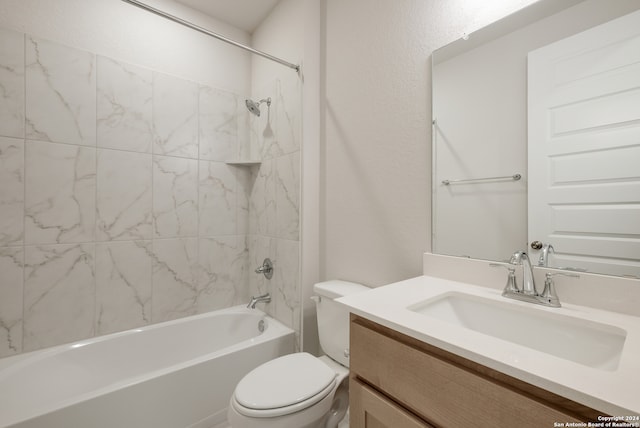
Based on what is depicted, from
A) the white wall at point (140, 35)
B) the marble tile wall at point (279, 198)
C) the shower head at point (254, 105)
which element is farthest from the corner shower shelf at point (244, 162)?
the white wall at point (140, 35)

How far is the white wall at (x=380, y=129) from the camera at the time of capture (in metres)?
1.22

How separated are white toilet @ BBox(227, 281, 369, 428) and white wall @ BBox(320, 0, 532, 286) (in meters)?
0.31

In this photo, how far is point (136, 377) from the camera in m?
1.27

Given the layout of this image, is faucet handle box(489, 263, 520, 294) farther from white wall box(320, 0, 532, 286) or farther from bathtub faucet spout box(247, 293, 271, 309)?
bathtub faucet spout box(247, 293, 271, 309)

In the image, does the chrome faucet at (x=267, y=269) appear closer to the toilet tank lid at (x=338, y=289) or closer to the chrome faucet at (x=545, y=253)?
the toilet tank lid at (x=338, y=289)

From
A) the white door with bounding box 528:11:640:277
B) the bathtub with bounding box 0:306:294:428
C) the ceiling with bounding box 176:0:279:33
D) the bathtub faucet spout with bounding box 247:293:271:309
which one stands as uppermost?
the ceiling with bounding box 176:0:279:33

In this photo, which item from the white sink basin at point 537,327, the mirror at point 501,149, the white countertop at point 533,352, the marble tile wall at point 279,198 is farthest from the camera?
the marble tile wall at point 279,198

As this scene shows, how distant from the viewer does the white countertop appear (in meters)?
0.41

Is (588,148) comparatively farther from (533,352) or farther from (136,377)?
(136,377)

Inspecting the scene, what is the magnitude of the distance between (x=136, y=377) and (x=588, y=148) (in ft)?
6.34

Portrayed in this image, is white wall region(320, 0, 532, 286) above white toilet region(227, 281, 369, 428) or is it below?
above

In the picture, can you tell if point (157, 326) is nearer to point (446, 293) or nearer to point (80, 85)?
point (80, 85)

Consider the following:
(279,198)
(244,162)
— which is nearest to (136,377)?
(279,198)

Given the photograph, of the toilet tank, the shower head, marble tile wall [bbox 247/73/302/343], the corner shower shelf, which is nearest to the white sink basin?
the toilet tank
